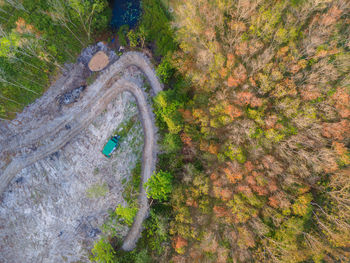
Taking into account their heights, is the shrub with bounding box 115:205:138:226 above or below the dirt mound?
below

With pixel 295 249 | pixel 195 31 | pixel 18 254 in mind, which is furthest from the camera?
pixel 18 254

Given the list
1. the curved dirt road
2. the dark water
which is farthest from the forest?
the dark water

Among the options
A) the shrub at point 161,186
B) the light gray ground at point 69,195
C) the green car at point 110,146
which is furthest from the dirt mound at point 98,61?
the shrub at point 161,186

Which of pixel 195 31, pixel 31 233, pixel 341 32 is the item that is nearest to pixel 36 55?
pixel 195 31

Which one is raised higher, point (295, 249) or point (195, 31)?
point (195, 31)

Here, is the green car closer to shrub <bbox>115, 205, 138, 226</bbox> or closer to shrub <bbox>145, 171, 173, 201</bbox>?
A: shrub <bbox>145, 171, 173, 201</bbox>

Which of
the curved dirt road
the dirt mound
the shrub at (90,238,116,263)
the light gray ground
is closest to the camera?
the shrub at (90,238,116,263)

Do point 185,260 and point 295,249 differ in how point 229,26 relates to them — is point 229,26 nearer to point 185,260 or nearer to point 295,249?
point 295,249
